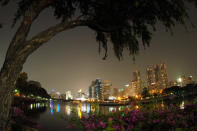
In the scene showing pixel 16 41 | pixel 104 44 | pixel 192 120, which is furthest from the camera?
pixel 104 44

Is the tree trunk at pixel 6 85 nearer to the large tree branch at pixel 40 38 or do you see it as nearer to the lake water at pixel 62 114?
the large tree branch at pixel 40 38

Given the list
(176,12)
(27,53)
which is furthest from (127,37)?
(27,53)

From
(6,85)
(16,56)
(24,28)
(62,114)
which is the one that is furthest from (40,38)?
(62,114)

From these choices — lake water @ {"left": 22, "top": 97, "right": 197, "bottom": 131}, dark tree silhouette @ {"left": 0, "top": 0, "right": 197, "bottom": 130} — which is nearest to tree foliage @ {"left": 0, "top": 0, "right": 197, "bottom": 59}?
dark tree silhouette @ {"left": 0, "top": 0, "right": 197, "bottom": 130}

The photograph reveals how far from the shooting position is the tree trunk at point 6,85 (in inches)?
138

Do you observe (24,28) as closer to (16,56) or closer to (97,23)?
(16,56)

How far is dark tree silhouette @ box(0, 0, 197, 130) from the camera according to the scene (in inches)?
142

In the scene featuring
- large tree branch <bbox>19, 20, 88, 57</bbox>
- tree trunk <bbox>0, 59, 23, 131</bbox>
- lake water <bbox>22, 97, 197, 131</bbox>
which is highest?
large tree branch <bbox>19, 20, 88, 57</bbox>

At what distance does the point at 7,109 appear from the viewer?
3.62 m

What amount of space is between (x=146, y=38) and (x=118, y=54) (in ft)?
3.57

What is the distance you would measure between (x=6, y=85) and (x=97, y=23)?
2.99m

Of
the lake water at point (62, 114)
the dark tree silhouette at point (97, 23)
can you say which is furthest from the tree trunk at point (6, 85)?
the lake water at point (62, 114)

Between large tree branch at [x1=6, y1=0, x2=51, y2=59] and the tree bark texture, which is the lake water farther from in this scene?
large tree branch at [x1=6, y1=0, x2=51, y2=59]

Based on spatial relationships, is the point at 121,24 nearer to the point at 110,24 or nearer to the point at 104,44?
the point at 110,24
